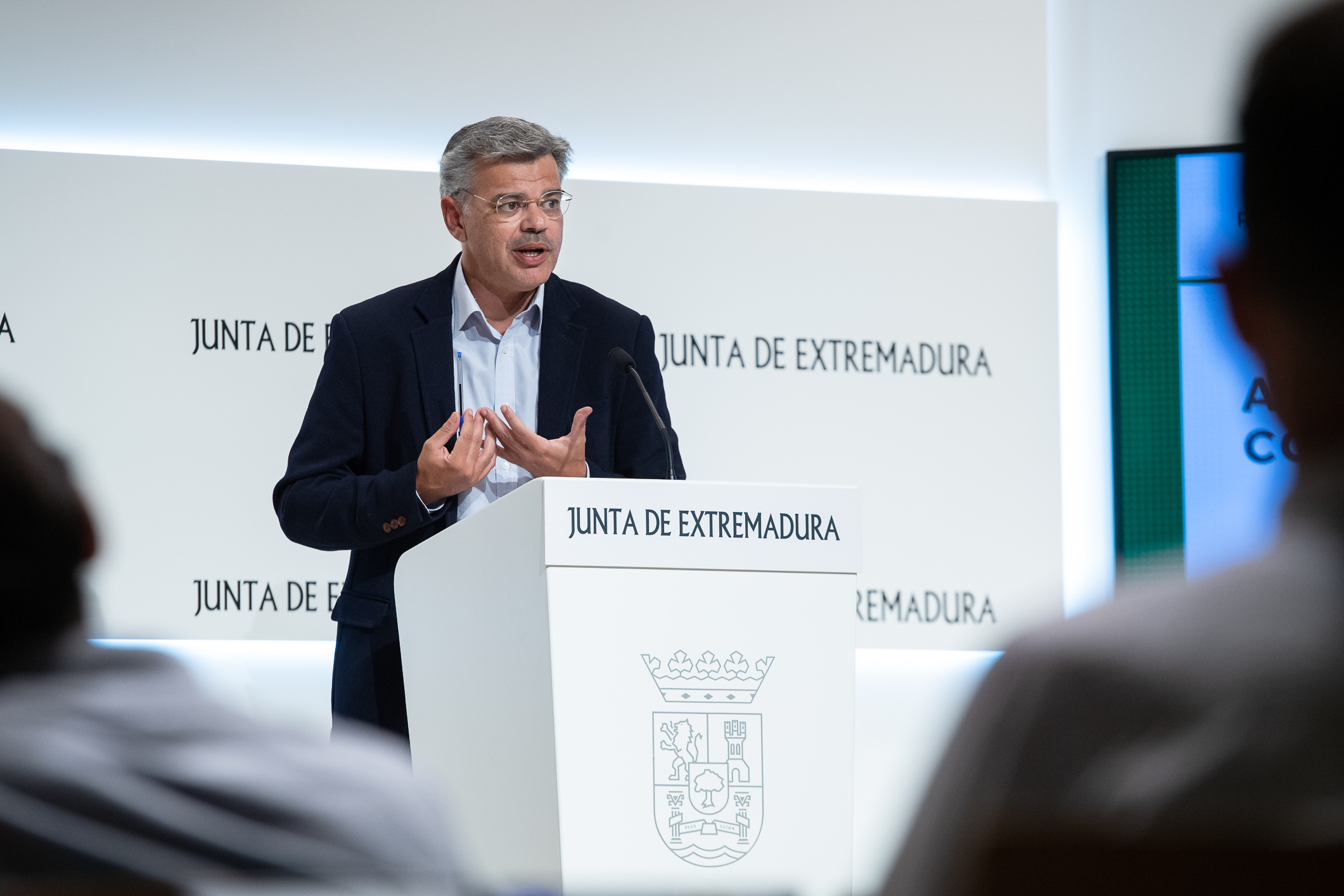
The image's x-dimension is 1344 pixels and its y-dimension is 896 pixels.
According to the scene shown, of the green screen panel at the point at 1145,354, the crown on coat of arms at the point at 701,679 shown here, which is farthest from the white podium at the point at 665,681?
the green screen panel at the point at 1145,354

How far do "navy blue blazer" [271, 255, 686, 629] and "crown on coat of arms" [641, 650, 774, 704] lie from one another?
801 millimetres

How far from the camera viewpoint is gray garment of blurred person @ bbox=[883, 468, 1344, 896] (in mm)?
580

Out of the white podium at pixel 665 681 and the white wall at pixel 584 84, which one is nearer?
the white podium at pixel 665 681

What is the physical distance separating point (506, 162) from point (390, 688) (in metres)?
1.24

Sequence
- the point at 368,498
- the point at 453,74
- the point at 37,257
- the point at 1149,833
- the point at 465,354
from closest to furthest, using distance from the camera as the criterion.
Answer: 1. the point at 1149,833
2. the point at 368,498
3. the point at 465,354
4. the point at 37,257
5. the point at 453,74

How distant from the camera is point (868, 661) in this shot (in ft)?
15.6

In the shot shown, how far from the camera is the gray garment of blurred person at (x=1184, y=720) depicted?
580mm

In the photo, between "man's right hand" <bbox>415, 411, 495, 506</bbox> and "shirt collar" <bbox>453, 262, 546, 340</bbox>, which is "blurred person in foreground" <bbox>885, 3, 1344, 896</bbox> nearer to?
"man's right hand" <bbox>415, 411, 495, 506</bbox>

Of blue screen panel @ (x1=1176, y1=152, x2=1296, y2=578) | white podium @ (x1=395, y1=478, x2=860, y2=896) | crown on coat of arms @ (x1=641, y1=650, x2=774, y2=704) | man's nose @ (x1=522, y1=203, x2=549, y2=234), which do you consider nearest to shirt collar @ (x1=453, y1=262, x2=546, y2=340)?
man's nose @ (x1=522, y1=203, x2=549, y2=234)

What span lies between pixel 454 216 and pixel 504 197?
0.61 ft

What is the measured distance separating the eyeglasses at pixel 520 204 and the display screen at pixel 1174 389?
2163 millimetres

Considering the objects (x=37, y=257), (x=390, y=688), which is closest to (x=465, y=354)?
(x=390, y=688)

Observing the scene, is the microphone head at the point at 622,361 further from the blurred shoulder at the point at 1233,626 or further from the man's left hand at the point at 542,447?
the blurred shoulder at the point at 1233,626

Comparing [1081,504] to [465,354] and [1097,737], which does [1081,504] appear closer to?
[465,354]
